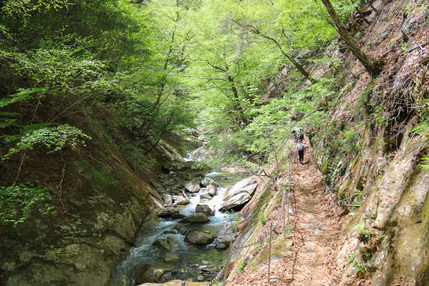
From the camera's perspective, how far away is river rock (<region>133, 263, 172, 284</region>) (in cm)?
667

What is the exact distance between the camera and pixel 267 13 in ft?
32.1

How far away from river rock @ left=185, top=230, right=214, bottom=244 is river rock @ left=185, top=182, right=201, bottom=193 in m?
4.94

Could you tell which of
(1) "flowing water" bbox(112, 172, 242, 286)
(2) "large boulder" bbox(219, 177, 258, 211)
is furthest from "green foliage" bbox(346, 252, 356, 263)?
(2) "large boulder" bbox(219, 177, 258, 211)

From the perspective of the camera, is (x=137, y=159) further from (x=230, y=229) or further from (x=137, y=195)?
(x=230, y=229)

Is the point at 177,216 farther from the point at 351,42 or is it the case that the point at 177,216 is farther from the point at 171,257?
the point at 351,42

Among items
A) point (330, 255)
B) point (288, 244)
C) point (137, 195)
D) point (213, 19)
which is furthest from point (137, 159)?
point (330, 255)

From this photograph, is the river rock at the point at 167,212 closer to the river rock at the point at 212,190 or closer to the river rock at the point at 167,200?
the river rock at the point at 167,200

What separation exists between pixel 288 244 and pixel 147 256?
5.41 m

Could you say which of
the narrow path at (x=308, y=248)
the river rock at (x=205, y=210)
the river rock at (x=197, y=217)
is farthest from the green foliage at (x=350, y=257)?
the river rock at (x=205, y=210)

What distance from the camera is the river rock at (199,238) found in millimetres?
8766

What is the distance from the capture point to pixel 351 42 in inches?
186

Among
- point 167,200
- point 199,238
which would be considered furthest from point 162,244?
point 167,200

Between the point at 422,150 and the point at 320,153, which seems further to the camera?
the point at 320,153

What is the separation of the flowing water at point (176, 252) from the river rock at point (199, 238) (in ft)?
0.56
